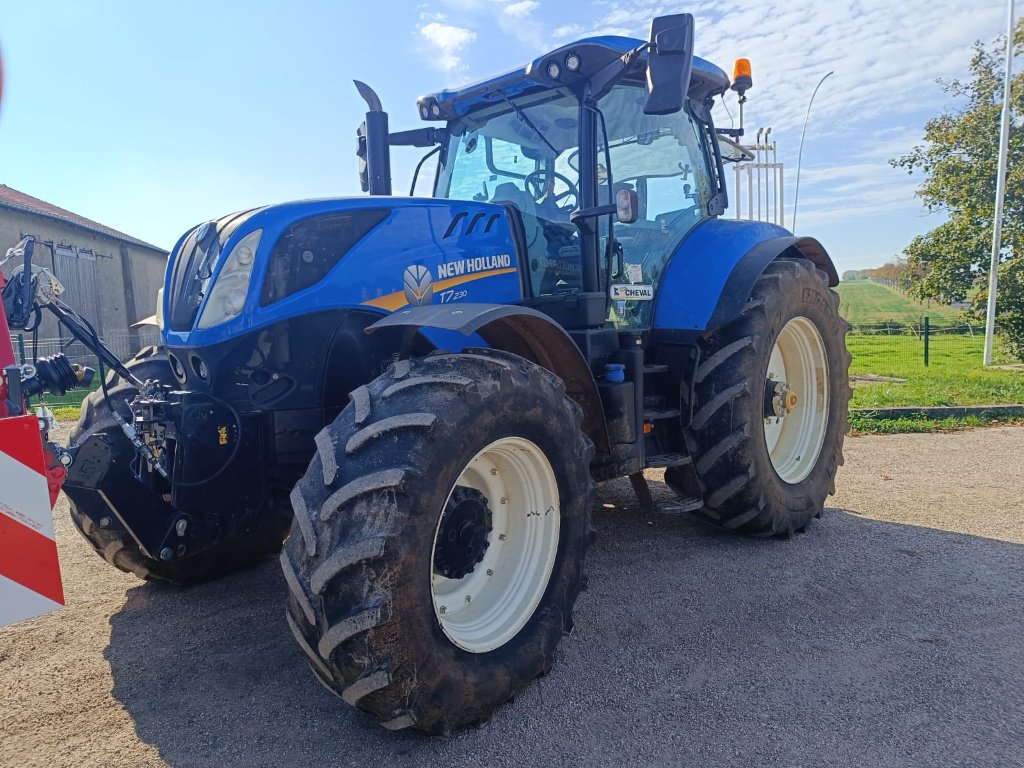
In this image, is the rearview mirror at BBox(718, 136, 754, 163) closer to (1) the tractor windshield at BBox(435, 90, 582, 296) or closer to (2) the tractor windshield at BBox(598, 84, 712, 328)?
(2) the tractor windshield at BBox(598, 84, 712, 328)

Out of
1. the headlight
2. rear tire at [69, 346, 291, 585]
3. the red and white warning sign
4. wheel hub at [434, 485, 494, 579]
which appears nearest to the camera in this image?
the red and white warning sign

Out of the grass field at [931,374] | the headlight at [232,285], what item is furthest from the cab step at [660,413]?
the grass field at [931,374]

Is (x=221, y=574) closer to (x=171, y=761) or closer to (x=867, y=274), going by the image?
(x=171, y=761)

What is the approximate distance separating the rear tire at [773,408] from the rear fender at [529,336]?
0.81 m

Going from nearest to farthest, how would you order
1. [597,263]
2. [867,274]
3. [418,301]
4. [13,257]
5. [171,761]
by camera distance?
[171,761] < [13,257] < [418,301] < [597,263] < [867,274]

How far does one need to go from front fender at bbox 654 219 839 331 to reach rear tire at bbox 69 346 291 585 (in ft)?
7.68

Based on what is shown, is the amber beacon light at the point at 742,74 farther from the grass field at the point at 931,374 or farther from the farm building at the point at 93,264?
the farm building at the point at 93,264

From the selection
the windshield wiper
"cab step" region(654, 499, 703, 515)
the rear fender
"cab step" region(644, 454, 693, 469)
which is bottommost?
"cab step" region(654, 499, 703, 515)

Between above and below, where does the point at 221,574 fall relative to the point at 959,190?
below

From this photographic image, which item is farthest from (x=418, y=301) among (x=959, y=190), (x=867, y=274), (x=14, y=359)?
(x=867, y=274)

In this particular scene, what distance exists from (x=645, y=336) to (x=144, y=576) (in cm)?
290

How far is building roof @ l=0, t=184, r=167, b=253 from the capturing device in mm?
20034

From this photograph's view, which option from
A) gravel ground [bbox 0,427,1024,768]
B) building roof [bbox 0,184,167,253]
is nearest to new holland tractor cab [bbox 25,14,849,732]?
gravel ground [bbox 0,427,1024,768]

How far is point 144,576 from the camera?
142 inches
